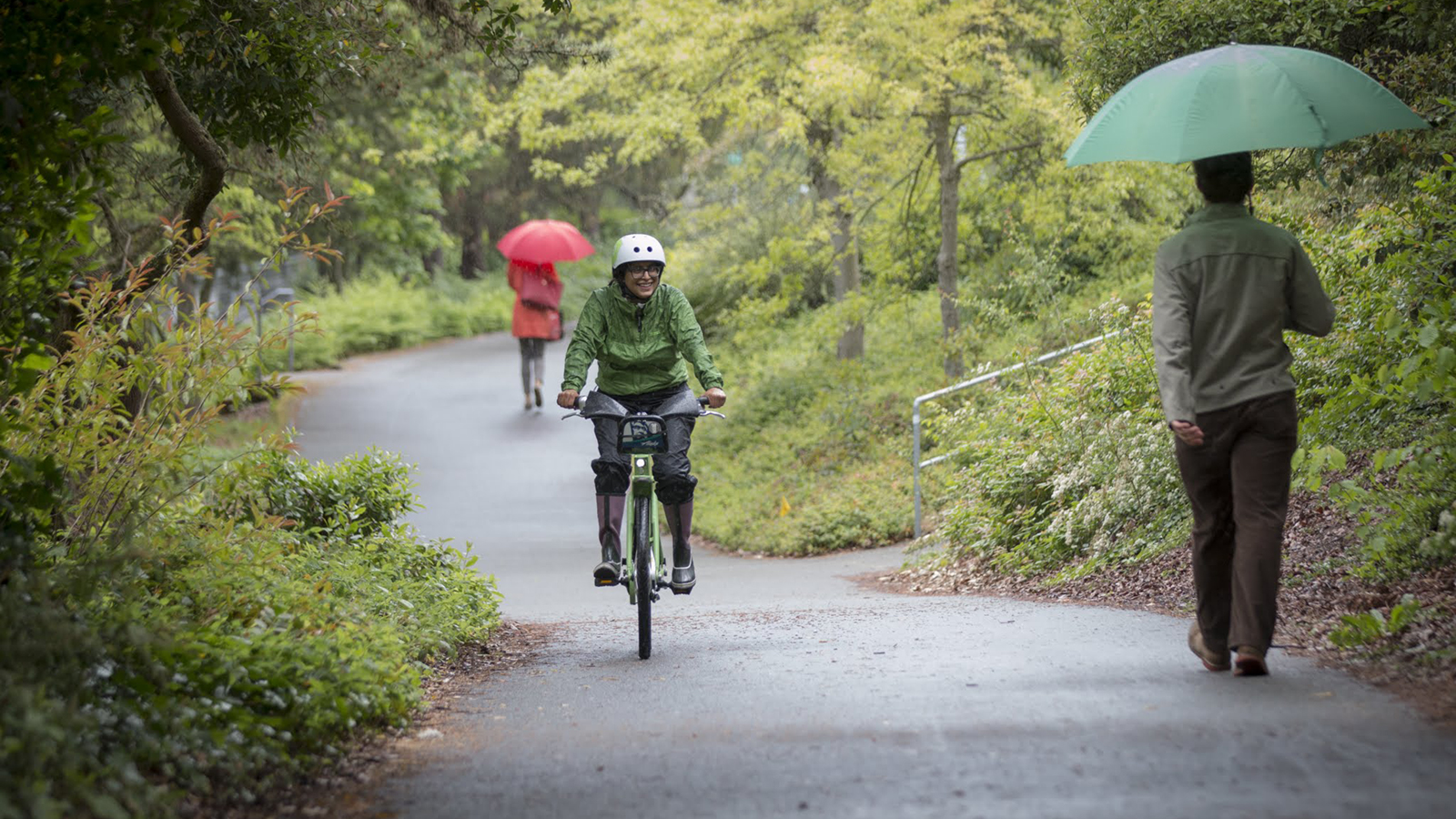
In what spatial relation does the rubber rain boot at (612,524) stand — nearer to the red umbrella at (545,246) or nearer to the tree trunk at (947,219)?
the tree trunk at (947,219)

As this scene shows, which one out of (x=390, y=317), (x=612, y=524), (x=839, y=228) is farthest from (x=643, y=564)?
(x=390, y=317)

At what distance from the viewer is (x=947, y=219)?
58.4 ft

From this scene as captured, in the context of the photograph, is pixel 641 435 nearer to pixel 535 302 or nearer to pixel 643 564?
pixel 643 564

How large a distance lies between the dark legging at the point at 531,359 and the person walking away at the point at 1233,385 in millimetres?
16070

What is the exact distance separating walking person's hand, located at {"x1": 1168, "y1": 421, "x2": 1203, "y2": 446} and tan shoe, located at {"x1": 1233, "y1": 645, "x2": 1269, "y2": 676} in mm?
783

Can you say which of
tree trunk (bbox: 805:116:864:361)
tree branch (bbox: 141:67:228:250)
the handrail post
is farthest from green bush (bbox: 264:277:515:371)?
tree branch (bbox: 141:67:228:250)

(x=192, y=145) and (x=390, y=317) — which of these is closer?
(x=192, y=145)

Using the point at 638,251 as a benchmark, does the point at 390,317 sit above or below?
above

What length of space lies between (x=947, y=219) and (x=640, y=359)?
1078cm

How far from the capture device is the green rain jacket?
771 centimetres

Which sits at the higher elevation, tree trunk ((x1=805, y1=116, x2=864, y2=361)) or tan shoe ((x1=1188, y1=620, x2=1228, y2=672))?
tree trunk ((x1=805, y1=116, x2=864, y2=361))

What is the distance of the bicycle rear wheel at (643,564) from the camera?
721 cm

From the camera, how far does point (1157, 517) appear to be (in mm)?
9297

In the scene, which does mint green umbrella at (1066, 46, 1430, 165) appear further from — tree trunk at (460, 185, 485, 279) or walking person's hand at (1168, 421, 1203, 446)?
tree trunk at (460, 185, 485, 279)
